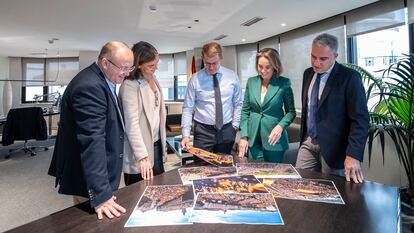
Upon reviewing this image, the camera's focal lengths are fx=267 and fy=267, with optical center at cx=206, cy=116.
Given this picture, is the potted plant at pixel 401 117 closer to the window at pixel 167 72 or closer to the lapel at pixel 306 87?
the lapel at pixel 306 87

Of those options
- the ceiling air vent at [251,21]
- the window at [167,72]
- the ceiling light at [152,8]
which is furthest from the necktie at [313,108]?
the window at [167,72]

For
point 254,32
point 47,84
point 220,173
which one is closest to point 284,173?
point 220,173

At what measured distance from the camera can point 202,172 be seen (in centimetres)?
130

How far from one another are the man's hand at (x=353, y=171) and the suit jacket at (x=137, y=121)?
0.96 meters

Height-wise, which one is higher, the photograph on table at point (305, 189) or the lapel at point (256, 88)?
the lapel at point (256, 88)

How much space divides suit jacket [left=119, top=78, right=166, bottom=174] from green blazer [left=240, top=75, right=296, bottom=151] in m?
0.66

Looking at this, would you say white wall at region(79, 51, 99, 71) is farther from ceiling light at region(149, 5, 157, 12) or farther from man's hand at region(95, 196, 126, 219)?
man's hand at region(95, 196, 126, 219)

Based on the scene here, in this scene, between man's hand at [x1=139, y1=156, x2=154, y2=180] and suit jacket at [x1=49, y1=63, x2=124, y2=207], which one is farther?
man's hand at [x1=139, y1=156, x2=154, y2=180]

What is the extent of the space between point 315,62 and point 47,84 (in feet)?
30.3

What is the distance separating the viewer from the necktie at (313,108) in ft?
4.88

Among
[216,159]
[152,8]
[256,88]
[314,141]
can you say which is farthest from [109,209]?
[152,8]

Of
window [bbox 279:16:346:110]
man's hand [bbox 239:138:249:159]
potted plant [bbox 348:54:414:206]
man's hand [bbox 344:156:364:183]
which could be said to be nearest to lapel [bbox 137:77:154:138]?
man's hand [bbox 239:138:249:159]

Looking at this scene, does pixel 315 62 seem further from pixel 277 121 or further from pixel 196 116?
pixel 196 116

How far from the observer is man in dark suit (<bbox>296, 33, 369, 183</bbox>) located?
1.28 m
